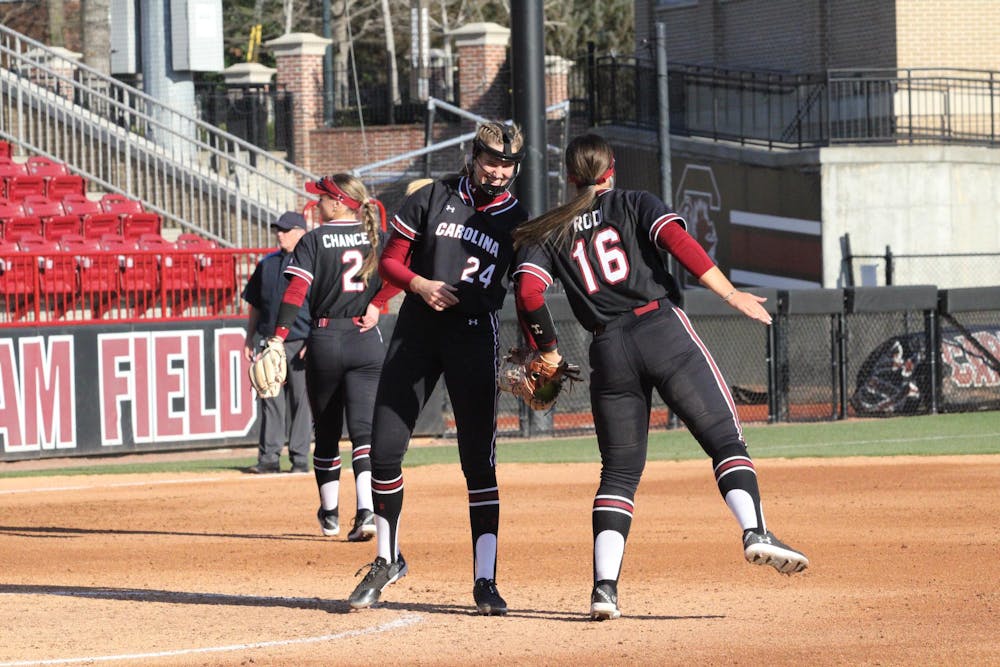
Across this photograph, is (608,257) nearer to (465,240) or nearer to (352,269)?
(465,240)

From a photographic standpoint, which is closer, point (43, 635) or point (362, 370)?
point (43, 635)

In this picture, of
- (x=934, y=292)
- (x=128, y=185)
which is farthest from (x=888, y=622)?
(x=128, y=185)

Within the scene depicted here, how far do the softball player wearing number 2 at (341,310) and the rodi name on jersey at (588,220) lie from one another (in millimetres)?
2242

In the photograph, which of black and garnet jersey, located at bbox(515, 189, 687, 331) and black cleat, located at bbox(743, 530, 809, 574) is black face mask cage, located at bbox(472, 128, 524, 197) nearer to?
black and garnet jersey, located at bbox(515, 189, 687, 331)

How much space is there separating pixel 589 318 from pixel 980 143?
1978cm

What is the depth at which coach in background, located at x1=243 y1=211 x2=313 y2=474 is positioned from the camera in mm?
12297

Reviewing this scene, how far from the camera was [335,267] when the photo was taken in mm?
9359

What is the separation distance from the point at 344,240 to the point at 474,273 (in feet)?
6.88

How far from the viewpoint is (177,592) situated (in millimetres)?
8328

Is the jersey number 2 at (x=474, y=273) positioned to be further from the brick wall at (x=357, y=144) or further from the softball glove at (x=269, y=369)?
the brick wall at (x=357, y=144)

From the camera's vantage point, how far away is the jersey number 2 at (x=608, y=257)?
22.8 feet

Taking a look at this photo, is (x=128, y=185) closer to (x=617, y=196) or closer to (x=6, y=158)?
(x=6, y=158)

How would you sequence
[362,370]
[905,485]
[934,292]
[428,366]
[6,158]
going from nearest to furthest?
[428,366], [362,370], [905,485], [934,292], [6,158]

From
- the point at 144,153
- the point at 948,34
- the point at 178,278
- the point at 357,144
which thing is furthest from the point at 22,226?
the point at 948,34
